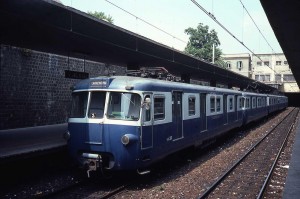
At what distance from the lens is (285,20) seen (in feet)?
38.7

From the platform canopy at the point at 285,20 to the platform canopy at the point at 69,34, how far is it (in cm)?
553

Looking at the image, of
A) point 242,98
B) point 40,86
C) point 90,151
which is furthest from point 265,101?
point 90,151

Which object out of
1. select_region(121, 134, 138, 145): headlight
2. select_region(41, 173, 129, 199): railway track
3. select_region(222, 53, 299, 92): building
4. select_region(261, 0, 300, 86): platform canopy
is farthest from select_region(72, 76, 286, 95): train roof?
select_region(222, 53, 299, 92): building

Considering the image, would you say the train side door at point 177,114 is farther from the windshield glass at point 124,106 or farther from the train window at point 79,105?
the train window at point 79,105

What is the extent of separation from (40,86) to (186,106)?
1081 centimetres

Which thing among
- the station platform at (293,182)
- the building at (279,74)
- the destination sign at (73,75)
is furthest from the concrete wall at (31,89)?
the building at (279,74)

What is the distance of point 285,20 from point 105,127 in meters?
7.69

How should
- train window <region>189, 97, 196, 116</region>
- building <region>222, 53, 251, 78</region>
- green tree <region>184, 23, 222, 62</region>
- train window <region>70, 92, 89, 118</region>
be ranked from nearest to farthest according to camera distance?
1. train window <region>70, 92, 89, 118</region>
2. train window <region>189, 97, 196, 116</region>
3. green tree <region>184, 23, 222, 62</region>
4. building <region>222, 53, 251, 78</region>

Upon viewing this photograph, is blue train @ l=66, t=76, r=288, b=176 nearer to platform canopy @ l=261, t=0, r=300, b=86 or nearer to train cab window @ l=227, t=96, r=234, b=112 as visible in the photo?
platform canopy @ l=261, t=0, r=300, b=86

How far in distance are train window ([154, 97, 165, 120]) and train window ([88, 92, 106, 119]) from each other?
1.56 m

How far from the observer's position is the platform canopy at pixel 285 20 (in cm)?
973

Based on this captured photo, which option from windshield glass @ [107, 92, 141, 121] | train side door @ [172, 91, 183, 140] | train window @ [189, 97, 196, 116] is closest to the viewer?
windshield glass @ [107, 92, 141, 121]

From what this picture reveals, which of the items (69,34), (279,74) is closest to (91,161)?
(69,34)

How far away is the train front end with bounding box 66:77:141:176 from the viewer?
28.5 feet
